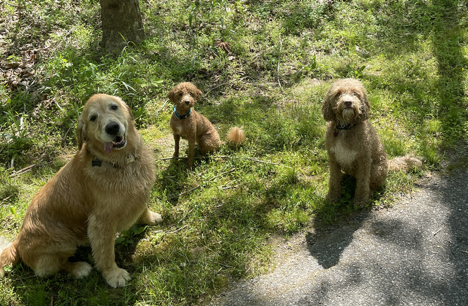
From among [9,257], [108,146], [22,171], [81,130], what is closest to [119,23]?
[22,171]

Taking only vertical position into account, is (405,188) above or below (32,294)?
above

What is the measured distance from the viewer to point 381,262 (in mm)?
3527

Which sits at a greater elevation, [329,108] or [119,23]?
[119,23]

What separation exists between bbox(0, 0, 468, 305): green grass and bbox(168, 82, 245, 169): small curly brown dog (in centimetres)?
21

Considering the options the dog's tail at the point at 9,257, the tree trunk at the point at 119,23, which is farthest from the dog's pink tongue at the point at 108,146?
the tree trunk at the point at 119,23

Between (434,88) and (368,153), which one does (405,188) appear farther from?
(434,88)

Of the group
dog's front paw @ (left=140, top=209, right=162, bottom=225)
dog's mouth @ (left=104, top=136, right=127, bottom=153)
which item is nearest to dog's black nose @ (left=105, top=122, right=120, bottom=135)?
dog's mouth @ (left=104, top=136, right=127, bottom=153)

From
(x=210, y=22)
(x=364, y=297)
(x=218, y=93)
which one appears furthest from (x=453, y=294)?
(x=210, y=22)

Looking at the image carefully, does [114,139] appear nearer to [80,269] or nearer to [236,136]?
[80,269]

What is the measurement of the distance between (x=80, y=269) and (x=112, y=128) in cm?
174

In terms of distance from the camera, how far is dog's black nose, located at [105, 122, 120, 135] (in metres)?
3.30

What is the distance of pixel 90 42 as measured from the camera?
288 inches

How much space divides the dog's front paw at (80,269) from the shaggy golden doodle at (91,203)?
0.01m

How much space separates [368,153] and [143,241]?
2947 millimetres
